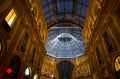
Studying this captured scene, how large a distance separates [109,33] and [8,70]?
1341 cm

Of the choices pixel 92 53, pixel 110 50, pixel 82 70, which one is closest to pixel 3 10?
pixel 110 50

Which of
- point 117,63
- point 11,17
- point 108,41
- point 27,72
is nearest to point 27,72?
point 27,72

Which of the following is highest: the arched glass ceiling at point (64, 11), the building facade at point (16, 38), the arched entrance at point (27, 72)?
the arched glass ceiling at point (64, 11)

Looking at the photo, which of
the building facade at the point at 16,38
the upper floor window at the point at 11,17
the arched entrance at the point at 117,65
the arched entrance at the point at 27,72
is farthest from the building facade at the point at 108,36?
the upper floor window at the point at 11,17

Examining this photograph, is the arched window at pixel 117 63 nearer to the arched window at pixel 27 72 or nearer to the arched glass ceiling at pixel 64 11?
the arched window at pixel 27 72

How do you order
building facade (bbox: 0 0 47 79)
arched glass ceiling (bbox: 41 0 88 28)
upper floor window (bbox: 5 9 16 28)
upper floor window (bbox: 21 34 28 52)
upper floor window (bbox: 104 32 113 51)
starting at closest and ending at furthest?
building facade (bbox: 0 0 47 79), upper floor window (bbox: 5 9 16 28), upper floor window (bbox: 104 32 113 51), upper floor window (bbox: 21 34 28 52), arched glass ceiling (bbox: 41 0 88 28)

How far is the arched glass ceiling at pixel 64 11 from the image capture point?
31938 millimetres

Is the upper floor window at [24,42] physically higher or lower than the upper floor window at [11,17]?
lower

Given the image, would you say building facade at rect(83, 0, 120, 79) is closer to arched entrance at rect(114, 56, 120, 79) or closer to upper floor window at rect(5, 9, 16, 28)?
arched entrance at rect(114, 56, 120, 79)

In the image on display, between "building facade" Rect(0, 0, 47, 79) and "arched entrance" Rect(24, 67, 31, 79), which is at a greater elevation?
"building facade" Rect(0, 0, 47, 79)

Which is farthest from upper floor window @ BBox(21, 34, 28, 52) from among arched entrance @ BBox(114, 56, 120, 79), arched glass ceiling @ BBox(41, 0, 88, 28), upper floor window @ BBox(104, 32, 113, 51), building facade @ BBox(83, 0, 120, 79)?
arched entrance @ BBox(114, 56, 120, 79)

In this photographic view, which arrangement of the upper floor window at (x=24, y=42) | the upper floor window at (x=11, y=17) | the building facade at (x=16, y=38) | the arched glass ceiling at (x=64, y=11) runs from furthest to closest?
1. the arched glass ceiling at (x=64, y=11)
2. the upper floor window at (x=24, y=42)
3. the upper floor window at (x=11, y=17)
4. the building facade at (x=16, y=38)

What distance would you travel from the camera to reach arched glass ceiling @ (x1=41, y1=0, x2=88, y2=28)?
31938mm

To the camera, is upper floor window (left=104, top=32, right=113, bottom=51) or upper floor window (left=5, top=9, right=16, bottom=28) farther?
upper floor window (left=104, top=32, right=113, bottom=51)
